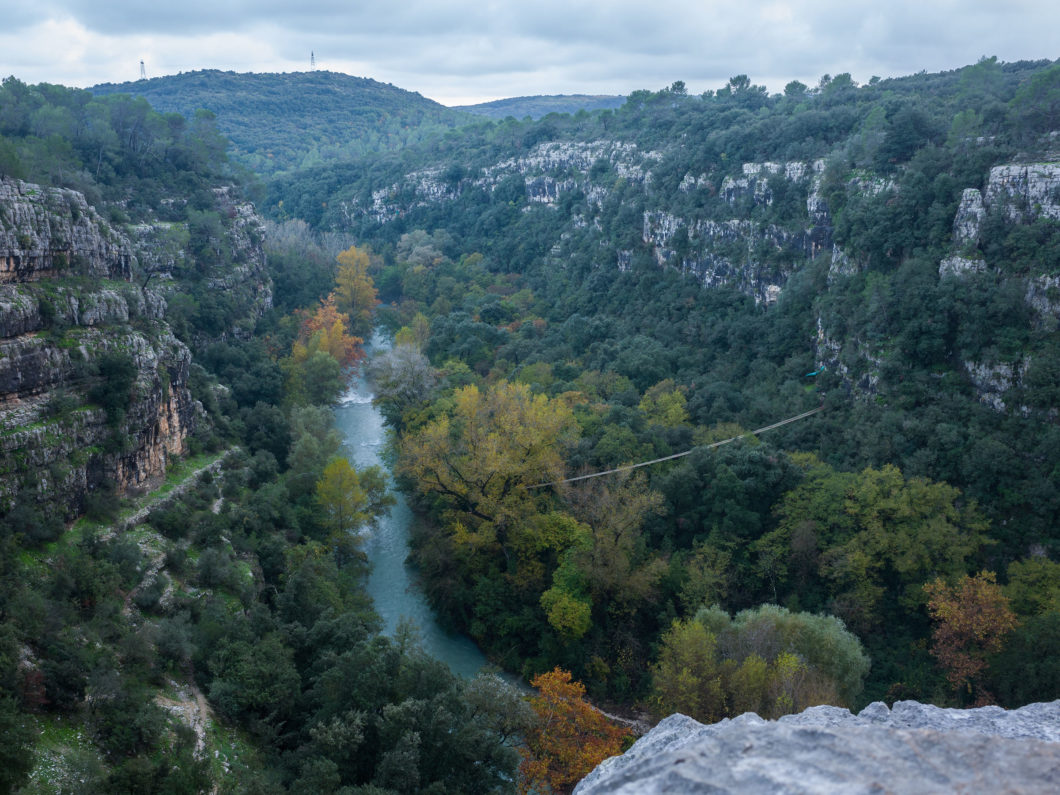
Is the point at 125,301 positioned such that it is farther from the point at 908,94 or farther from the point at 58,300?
the point at 908,94

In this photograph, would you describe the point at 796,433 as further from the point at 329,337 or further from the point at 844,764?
the point at 329,337

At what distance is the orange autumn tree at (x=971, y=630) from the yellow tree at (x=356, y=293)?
49.9m

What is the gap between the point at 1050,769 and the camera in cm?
507

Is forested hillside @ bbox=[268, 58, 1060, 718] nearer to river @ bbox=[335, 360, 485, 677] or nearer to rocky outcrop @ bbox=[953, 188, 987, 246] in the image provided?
rocky outcrop @ bbox=[953, 188, 987, 246]

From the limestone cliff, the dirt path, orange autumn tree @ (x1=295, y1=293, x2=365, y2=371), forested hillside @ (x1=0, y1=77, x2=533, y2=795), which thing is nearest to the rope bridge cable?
the limestone cliff

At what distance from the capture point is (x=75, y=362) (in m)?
22.7

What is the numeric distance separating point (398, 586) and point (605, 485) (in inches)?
406

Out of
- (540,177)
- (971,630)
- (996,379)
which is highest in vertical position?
(540,177)

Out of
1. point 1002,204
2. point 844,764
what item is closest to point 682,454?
point 1002,204

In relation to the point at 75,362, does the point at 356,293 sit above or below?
below

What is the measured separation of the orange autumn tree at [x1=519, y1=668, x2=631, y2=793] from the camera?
61.6 ft

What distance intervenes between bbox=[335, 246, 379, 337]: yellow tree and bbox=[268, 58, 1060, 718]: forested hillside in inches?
312

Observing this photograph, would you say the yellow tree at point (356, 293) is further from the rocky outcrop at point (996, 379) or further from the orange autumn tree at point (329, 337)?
the rocky outcrop at point (996, 379)

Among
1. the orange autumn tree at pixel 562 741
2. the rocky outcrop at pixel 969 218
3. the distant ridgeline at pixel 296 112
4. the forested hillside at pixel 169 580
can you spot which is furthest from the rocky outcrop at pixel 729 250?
the distant ridgeline at pixel 296 112
